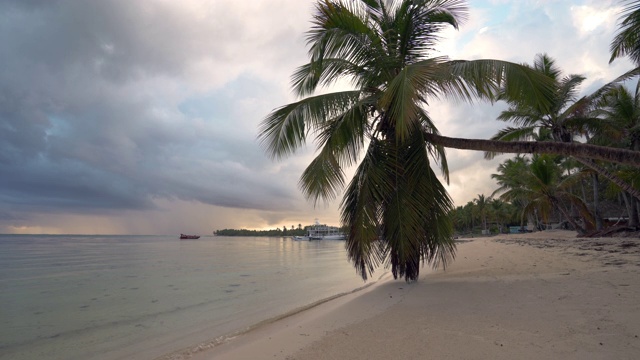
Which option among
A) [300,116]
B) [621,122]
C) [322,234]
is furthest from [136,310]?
[322,234]

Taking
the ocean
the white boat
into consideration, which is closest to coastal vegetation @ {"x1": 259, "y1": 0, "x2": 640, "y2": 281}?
the ocean

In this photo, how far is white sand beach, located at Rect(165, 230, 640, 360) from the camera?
3.28m

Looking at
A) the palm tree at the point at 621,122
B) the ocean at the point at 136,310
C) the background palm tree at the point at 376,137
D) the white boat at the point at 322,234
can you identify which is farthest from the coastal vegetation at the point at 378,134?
the white boat at the point at 322,234

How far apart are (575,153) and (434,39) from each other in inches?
160

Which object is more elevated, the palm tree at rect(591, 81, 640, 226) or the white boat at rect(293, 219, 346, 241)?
the palm tree at rect(591, 81, 640, 226)

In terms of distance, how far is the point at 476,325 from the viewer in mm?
4051

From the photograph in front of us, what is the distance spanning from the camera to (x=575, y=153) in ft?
16.9

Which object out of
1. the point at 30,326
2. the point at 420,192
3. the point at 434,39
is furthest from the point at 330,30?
the point at 30,326

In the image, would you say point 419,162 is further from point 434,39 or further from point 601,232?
point 601,232

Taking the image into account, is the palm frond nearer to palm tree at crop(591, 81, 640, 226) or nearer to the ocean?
the ocean

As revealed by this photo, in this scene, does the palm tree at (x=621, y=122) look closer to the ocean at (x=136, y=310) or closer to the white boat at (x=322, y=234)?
the ocean at (x=136, y=310)

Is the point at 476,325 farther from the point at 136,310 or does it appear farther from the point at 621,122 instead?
the point at 621,122

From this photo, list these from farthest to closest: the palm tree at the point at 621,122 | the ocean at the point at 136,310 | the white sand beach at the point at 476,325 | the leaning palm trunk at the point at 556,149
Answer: the palm tree at the point at 621,122 < the ocean at the point at 136,310 < the leaning palm trunk at the point at 556,149 < the white sand beach at the point at 476,325

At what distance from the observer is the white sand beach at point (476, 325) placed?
10.8ft
